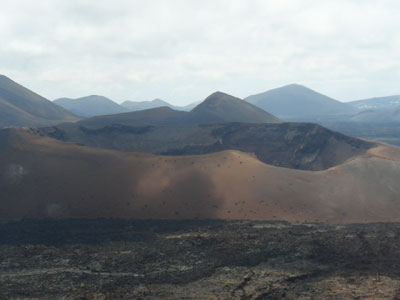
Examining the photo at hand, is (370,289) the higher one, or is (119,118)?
(119,118)

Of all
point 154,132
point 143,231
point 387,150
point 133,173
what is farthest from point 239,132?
point 143,231

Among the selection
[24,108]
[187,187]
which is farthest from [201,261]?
[24,108]

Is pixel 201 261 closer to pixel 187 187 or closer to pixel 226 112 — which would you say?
pixel 187 187

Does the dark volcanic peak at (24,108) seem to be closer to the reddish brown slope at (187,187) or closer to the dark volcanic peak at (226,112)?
the dark volcanic peak at (226,112)

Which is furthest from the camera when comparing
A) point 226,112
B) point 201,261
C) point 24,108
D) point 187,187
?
point 24,108

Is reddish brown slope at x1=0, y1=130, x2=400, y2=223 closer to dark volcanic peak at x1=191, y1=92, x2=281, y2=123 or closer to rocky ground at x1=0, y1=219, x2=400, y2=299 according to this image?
rocky ground at x1=0, y1=219, x2=400, y2=299

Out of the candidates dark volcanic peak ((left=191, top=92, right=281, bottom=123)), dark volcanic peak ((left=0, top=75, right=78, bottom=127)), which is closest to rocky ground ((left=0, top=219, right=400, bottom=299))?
dark volcanic peak ((left=191, top=92, right=281, bottom=123))

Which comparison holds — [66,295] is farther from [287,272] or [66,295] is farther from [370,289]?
[370,289]
